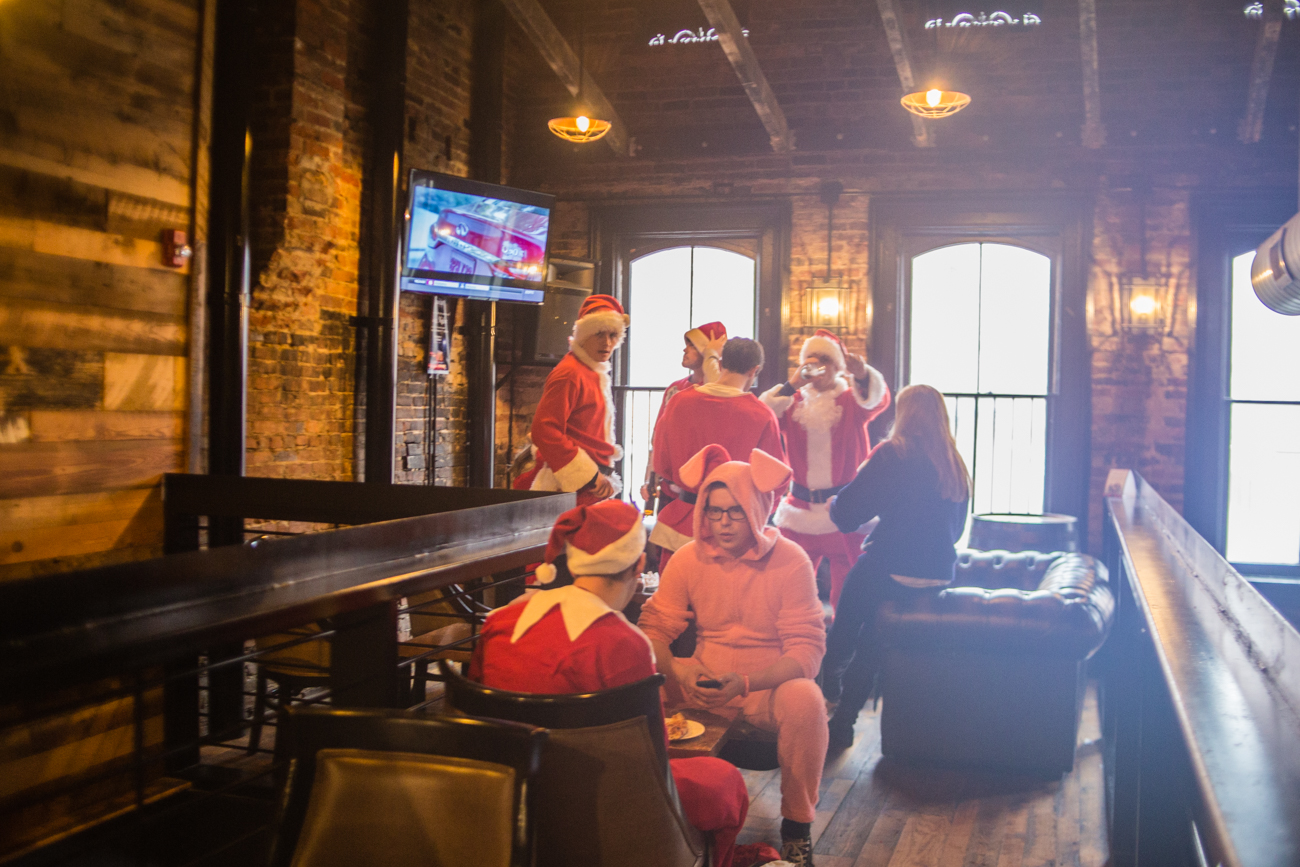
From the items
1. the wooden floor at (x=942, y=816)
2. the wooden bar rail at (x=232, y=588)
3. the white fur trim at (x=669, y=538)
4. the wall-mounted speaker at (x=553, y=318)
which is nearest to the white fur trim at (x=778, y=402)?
the white fur trim at (x=669, y=538)

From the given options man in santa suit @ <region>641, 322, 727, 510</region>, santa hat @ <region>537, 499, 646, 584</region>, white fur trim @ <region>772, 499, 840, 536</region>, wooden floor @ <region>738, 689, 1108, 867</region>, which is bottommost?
wooden floor @ <region>738, 689, 1108, 867</region>

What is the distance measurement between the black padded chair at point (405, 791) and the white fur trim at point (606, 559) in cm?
64

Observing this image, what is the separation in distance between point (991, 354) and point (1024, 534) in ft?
6.49

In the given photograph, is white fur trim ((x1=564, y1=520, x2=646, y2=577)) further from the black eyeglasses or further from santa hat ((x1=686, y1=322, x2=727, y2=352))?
santa hat ((x1=686, y1=322, x2=727, y2=352))

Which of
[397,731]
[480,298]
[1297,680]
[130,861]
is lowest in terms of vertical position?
[130,861]

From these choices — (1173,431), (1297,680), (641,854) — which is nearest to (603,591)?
(641,854)

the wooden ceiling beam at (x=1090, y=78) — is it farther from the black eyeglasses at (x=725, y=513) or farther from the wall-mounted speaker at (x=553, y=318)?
the black eyeglasses at (x=725, y=513)

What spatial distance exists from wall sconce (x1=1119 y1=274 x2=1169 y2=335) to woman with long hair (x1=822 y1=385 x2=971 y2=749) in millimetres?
3044

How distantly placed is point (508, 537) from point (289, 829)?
1326 mm

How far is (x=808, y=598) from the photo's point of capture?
9.03 ft

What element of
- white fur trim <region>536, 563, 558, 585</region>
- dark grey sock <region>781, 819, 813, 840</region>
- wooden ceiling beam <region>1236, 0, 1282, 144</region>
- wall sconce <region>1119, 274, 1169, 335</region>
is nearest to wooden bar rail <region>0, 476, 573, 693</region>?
white fur trim <region>536, 563, 558, 585</region>

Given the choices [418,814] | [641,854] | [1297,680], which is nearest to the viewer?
[1297,680]

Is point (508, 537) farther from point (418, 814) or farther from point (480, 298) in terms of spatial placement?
point (480, 298)

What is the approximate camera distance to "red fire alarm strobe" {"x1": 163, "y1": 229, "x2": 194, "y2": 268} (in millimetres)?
3688
